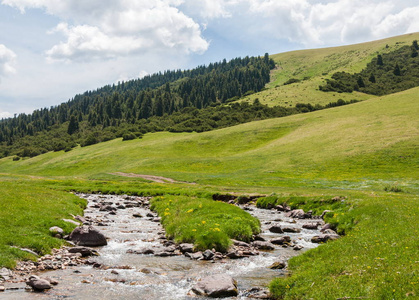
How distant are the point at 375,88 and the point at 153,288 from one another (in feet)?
661

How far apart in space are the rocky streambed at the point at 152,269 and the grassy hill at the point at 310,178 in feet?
4.92

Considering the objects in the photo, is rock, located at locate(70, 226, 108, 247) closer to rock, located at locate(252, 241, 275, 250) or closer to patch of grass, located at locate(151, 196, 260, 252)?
patch of grass, located at locate(151, 196, 260, 252)

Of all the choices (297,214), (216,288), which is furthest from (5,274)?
(297,214)

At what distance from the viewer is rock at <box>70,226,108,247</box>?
20141 mm

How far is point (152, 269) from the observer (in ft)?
52.3

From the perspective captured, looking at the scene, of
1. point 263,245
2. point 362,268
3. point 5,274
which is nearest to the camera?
point 362,268

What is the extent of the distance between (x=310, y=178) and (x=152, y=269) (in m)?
52.2

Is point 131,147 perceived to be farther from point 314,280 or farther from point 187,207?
point 314,280

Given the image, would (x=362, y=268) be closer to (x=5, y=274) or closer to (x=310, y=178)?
(x=5, y=274)

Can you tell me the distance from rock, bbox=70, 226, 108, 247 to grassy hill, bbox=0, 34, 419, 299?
6.11ft

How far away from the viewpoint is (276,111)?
159625 millimetres

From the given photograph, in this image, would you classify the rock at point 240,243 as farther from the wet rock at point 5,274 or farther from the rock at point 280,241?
the wet rock at point 5,274

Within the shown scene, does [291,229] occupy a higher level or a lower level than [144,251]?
lower

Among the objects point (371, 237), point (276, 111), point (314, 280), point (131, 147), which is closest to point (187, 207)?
point (371, 237)
